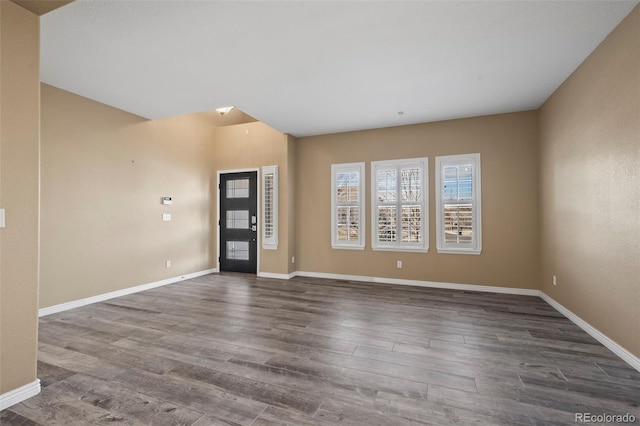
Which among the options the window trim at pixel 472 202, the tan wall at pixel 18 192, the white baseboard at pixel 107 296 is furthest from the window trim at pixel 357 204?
the tan wall at pixel 18 192

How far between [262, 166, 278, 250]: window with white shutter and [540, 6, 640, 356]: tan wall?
4.58 meters

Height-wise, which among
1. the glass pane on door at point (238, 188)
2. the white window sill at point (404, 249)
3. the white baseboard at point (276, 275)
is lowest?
the white baseboard at point (276, 275)

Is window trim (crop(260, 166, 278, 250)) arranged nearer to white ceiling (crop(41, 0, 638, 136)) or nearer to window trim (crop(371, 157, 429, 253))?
white ceiling (crop(41, 0, 638, 136))

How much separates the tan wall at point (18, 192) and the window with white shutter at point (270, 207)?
160 inches

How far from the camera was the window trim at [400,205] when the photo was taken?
520 cm

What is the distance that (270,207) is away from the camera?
19.9ft

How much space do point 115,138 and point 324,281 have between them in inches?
168

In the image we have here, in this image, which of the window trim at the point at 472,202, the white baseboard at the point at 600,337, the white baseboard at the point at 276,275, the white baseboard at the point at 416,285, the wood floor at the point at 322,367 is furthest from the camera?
the white baseboard at the point at 276,275

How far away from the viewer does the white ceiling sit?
2416mm

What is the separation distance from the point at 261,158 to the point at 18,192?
440cm

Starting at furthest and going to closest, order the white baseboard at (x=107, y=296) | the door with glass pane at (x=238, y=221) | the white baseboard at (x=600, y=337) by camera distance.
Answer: the door with glass pane at (x=238, y=221), the white baseboard at (x=107, y=296), the white baseboard at (x=600, y=337)

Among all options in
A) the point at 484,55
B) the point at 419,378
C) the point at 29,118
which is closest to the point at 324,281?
the point at 419,378

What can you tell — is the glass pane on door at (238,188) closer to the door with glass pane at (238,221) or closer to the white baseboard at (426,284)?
the door with glass pane at (238,221)

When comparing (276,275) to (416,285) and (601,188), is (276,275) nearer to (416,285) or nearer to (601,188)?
(416,285)
